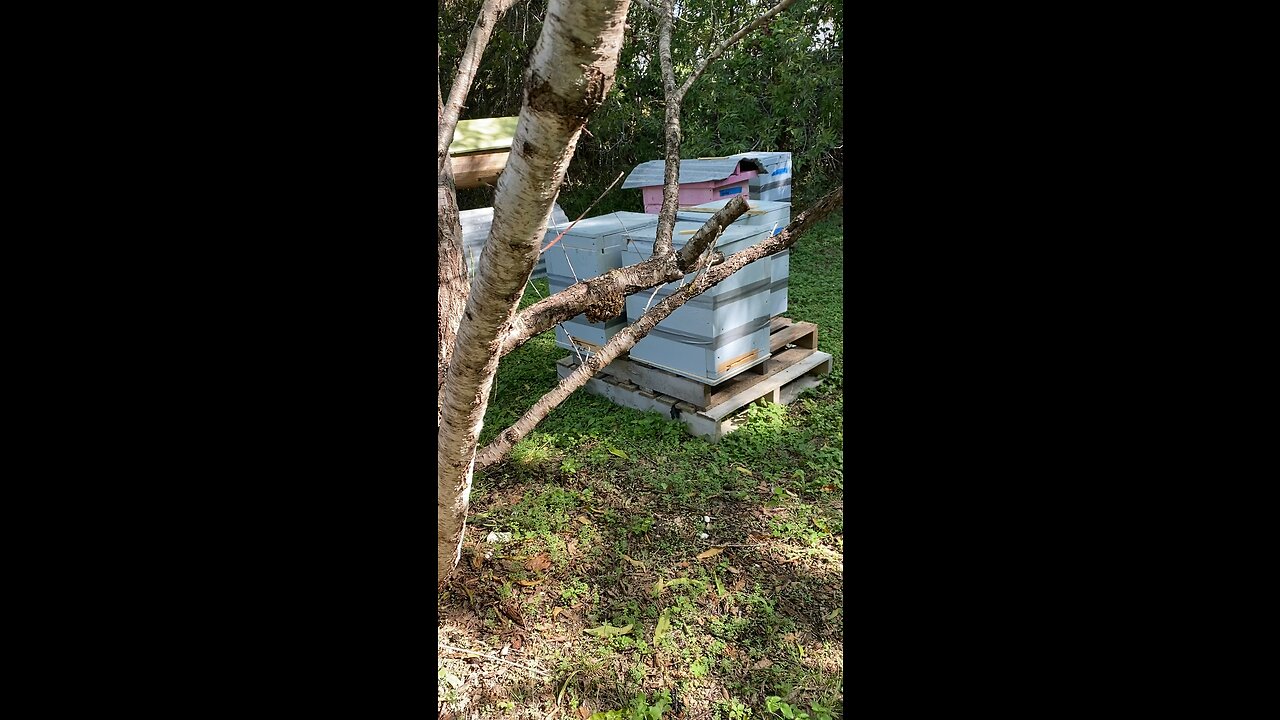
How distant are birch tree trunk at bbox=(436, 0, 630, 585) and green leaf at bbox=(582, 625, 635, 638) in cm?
80

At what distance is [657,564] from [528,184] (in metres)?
2.16

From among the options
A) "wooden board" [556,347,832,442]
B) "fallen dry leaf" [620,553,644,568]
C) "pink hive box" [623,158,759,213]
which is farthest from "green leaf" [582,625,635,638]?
"pink hive box" [623,158,759,213]

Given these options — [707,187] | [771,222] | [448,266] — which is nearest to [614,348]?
[448,266]

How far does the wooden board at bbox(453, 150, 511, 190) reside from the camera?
3.71 meters

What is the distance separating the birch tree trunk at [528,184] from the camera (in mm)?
900

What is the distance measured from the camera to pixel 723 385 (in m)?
4.42

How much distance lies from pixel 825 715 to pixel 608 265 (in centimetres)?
252

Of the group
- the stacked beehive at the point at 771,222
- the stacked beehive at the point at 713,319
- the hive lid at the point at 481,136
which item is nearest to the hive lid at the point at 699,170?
the stacked beehive at the point at 771,222

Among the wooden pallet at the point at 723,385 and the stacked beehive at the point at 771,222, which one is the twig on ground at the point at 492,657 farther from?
the stacked beehive at the point at 771,222

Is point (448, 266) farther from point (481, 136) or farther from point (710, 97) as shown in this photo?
point (710, 97)

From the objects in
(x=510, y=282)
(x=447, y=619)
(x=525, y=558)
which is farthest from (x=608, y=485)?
Result: (x=510, y=282)

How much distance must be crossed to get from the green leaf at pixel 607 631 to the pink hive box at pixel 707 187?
4166 millimetres

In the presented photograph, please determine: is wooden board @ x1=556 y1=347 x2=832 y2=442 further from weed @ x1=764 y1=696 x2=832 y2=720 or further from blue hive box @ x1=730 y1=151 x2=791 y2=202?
blue hive box @ x1=730 y1=151 x2=791 y2=202

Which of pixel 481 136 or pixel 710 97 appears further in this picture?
pixel 710 97
